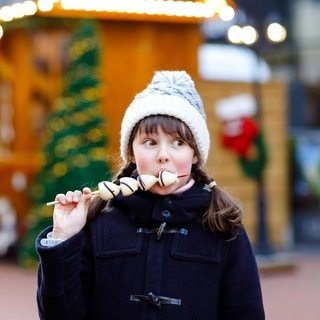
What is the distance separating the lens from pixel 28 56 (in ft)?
47.5

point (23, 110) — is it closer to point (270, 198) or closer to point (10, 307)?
point (270, 198)

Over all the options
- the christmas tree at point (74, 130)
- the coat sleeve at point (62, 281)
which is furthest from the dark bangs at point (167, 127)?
the christmas tree at point (74, 130)

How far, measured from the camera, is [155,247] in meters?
3.06

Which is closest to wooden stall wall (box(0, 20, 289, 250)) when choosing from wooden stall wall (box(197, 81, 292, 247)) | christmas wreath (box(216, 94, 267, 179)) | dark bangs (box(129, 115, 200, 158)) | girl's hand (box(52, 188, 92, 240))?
wooden stall wall (box(197, 81, 292, 247))

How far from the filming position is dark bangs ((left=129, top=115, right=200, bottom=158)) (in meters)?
3.12

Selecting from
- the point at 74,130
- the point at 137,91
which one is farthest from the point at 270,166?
the point at 74,130

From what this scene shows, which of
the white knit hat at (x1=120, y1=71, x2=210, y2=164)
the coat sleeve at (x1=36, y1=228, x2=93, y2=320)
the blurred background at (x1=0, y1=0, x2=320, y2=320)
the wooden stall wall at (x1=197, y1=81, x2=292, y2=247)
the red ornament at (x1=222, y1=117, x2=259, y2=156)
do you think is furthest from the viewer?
the wooden stall wall at (x1=197, y1=81, x2=292, y2=247)

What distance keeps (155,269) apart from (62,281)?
0.31 m

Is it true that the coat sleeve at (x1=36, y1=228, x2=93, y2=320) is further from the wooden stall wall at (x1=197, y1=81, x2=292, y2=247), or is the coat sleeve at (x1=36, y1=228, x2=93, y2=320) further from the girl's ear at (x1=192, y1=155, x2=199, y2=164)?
the wooden stall wall at (x1=197, y1=81, x2=292, y2=247)

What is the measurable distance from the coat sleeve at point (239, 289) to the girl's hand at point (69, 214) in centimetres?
50

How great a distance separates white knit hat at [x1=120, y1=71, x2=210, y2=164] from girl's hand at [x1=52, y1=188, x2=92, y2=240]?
0.31 metres

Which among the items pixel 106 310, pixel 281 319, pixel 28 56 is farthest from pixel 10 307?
pixel 106 310

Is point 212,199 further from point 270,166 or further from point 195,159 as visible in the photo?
point 270,166

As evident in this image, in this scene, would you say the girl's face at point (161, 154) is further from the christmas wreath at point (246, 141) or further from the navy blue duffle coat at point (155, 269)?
the christmas wreath at point (246, 141)
